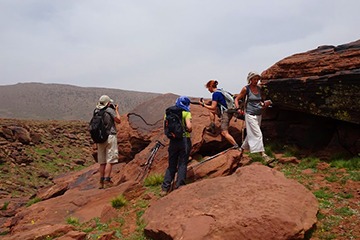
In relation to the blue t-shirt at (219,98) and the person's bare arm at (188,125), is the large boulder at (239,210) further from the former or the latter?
the blue t-shirt at (219,98)

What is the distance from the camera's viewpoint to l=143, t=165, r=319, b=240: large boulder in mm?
3812

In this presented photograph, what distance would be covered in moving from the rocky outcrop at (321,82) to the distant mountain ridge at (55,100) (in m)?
64.6

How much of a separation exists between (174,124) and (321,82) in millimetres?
4244

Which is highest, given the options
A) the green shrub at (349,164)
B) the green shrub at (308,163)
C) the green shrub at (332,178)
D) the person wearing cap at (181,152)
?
the person wearing cap at (181,152)

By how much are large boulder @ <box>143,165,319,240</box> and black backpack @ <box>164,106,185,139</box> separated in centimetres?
113

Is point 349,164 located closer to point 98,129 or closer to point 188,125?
point 188,125

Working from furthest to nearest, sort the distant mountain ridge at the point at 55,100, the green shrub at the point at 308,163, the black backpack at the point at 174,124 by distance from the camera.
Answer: the distant mountain ridge at the point at 55,100 → the green shrub at the point at 308,163 → the black backpack at the point at 174,124

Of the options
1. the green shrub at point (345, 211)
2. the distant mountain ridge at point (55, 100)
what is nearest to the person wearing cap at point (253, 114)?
the green shrub at point (345, 211)

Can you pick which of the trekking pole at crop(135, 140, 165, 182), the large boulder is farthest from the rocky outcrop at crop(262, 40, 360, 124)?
the trekking pole at crop(135, 140, 165, 182)

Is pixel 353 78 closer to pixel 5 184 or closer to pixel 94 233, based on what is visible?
pixel 94 233

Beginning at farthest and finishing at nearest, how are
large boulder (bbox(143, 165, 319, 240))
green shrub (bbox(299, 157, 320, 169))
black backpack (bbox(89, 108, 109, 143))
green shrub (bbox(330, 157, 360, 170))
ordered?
green shrub (bbox(299, 157, 320, 169)) → black backpack (bbox(89, 108, 109, 143)) → green shrub (bbox(330, 157, 360, 170)) → large boulder (bbox(143, 165, 319, 240))

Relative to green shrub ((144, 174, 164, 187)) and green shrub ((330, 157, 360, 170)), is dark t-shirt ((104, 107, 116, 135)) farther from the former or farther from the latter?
green shrub ((330, 157, 360, 170))

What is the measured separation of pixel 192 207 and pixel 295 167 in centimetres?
370

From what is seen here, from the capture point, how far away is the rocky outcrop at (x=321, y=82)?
698 centimetres
